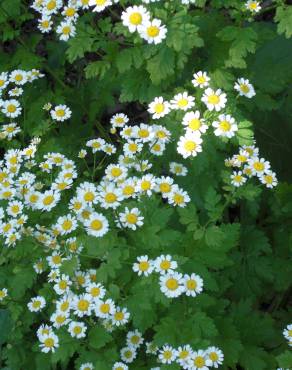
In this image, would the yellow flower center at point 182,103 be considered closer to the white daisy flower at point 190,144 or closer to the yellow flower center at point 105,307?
the white daisy flower at point 190,144

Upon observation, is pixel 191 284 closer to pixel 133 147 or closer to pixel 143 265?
pixel 143 265

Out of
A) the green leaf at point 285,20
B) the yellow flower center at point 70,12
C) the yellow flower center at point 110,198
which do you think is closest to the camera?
the yellow flower center at point 110,198

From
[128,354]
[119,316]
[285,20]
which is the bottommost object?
[128,354]

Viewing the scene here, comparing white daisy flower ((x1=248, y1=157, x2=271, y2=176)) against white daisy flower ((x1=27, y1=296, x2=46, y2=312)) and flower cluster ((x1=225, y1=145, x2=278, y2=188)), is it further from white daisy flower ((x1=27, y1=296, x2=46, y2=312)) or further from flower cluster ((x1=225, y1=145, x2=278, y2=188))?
white daisy flower ((x1=27, y1=296, x2=46, y2=312))

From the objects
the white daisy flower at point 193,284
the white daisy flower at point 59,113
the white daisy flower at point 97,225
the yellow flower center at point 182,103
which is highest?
the white daisy flower at point 59,113

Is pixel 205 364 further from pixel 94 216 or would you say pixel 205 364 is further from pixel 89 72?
pixel 89 72

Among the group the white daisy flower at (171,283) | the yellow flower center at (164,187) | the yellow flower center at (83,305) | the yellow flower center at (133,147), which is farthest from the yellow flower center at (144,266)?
the yellow flower center at (133,147)

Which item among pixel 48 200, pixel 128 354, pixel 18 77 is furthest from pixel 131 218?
pixel 18 77

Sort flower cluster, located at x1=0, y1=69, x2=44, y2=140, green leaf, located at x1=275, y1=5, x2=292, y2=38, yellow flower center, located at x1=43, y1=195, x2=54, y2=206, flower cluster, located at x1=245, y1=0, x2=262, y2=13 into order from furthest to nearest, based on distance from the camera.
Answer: flower cluster, located at x1=0, y1=69, x2=44, y2=140, flower cluster, located at x1=245, y1=0, x2=262, y2=13, yellow flower center, located at x1=43, y1=195, x2=54, y2=206, green leaf, located at x1=275, y1=5, x2=292, y2=38

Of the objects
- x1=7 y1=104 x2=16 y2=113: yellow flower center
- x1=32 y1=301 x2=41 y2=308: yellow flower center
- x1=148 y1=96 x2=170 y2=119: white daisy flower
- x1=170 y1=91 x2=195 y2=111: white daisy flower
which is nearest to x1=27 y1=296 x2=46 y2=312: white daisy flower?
x1=32 y1=301 x2=41 y2=308: yellow flower center
